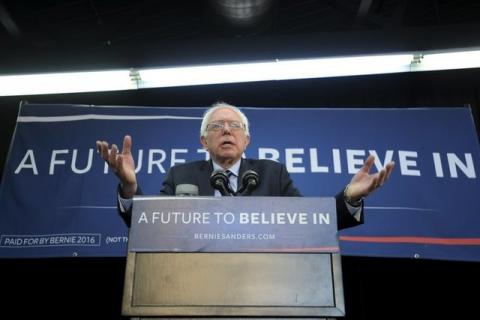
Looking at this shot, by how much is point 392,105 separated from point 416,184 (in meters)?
0.88

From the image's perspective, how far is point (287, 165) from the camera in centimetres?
323

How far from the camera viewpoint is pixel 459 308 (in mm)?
3207

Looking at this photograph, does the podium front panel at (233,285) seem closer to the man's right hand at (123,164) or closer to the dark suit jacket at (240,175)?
the man's right hand at (123,164)

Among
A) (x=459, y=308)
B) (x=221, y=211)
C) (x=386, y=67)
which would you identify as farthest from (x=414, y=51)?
(x=221, y=211)

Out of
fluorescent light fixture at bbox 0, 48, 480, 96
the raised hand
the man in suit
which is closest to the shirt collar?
the man in suit

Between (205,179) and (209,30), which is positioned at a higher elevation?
(209,30)

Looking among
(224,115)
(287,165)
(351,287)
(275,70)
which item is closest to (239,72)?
(275,70)

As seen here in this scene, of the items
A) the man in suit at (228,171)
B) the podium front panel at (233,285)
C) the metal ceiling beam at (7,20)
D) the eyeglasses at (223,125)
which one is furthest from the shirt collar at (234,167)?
the metal ceiling beam at (7,20)

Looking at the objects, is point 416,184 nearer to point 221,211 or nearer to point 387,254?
point 387,254

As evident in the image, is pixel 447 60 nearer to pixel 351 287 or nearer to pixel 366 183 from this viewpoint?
pixel 351 287

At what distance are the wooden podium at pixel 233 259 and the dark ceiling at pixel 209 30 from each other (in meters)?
2.15

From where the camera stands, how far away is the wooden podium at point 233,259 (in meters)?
1.22

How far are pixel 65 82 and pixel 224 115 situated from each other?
1.56 m

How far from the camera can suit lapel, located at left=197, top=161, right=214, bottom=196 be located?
2107mm
